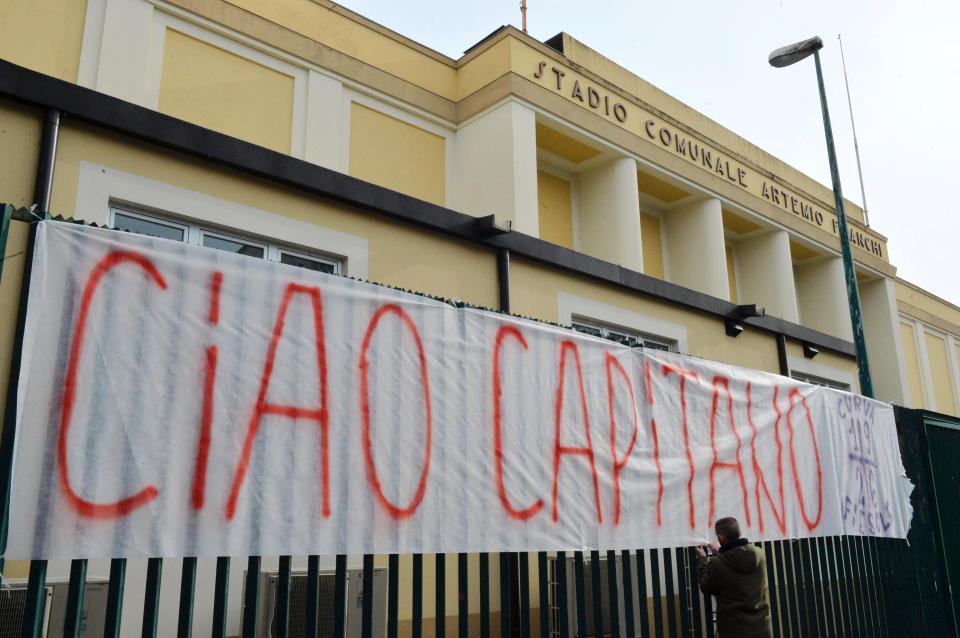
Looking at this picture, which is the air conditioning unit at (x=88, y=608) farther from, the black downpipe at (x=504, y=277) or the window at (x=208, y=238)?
the black downpipe at (x=504, y=277)

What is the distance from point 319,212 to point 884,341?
51.9ft

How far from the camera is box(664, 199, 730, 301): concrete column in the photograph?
13.8m

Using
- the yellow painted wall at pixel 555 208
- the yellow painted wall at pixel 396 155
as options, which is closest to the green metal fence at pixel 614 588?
the yellow painted wall at pixel 396 155

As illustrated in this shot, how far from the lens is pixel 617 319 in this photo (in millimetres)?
9906

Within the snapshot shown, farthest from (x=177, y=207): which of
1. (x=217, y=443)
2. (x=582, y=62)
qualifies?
(x=582, y=62)

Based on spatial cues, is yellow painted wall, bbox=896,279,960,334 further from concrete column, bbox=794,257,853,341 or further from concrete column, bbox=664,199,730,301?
concrete column, bbox=664,199,730,301

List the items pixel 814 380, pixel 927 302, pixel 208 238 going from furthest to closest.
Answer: pixel 927 302
pixel 814 380
pixel 208 238

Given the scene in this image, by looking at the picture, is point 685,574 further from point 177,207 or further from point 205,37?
point 205,37

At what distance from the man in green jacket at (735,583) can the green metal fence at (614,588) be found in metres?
0.14

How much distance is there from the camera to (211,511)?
3119 millimetres

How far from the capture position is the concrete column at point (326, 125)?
10.1 metres

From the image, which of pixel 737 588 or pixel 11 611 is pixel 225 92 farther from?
pixel 737 588

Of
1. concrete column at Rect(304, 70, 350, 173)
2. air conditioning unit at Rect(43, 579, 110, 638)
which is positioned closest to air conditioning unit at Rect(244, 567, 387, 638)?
air conditioning unit at Rect(43, 579, 110, 638)

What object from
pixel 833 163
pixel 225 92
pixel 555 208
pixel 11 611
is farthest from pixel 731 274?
pixel 11 611
